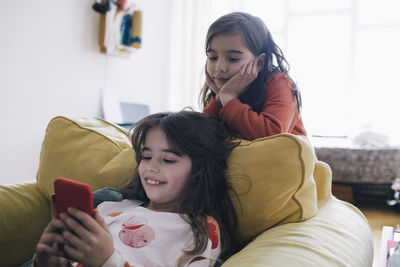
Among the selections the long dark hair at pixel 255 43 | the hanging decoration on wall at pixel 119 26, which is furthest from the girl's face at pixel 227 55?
the hanging decoration on wall at pixel 119 26

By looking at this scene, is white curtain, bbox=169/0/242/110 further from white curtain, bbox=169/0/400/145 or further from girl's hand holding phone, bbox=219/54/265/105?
girl's hand holding phone, bbox=219/54/265/105

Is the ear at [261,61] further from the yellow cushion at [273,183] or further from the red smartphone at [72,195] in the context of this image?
the red smartphone at [72,195]

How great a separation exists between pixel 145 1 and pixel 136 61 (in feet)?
2.01

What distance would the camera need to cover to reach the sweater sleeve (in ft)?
3.36

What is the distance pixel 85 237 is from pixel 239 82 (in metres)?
0.70

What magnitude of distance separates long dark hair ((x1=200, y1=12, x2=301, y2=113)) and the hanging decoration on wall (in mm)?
2014

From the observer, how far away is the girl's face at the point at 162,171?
2.86 feet

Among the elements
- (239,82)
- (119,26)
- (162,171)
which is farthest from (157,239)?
(119,26)

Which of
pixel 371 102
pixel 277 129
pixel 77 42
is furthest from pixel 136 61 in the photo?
pixel 277 129

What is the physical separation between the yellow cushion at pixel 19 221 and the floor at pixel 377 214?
1822mm

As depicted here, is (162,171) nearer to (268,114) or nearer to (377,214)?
(268,114)

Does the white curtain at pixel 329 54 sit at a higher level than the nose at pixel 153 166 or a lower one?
higher

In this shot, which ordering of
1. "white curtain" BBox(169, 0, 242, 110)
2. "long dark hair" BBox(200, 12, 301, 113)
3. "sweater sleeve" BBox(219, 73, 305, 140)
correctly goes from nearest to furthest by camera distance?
"sweater sleeve" BBox(219, 73, 305, 140) → "long dark hair" BBox(200, 12, 301, 113) → "white curtain" BBox(169, 0, 242, 110)

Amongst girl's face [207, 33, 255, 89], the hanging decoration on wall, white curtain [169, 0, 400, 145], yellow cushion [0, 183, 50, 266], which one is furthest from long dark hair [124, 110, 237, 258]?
white curtain [169, 0, 400, 145]
